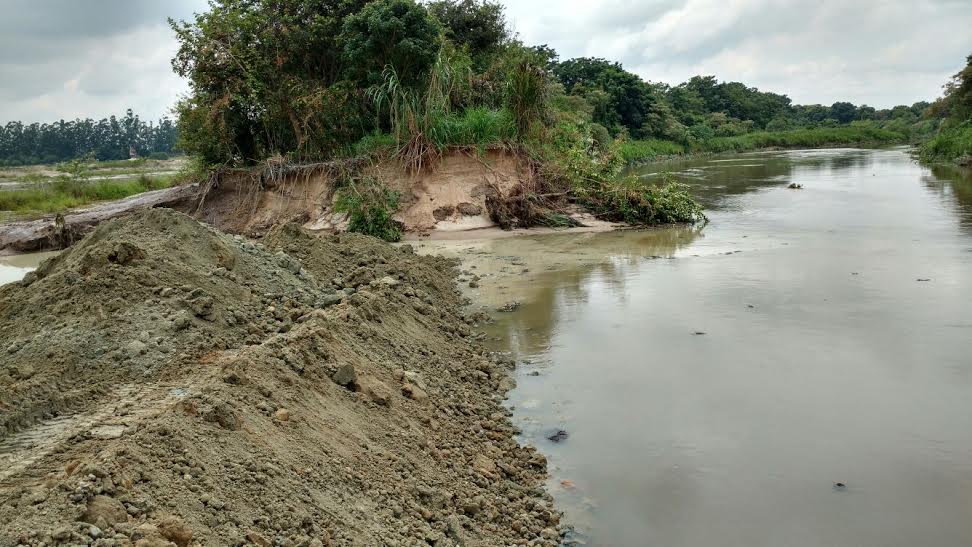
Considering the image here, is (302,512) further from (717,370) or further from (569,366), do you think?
(717,370)

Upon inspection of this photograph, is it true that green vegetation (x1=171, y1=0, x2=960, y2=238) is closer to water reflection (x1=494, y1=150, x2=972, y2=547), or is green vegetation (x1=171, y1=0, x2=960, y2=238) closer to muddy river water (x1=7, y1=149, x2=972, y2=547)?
muddy river water (x1=7, y1=149, x2=972, y2=547)

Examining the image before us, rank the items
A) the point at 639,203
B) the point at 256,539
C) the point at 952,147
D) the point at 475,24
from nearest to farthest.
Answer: the point at 256,539 < the point at 639,203 < the point at 475,24 < the point at 952,147

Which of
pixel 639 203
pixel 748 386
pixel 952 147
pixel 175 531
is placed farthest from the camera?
pixel 952 147

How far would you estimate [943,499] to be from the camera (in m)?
3.89

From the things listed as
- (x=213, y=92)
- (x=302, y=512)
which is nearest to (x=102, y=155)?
(x=213, y=92)

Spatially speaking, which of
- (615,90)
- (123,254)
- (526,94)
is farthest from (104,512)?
(615,90)

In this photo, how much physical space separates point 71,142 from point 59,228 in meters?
63.5

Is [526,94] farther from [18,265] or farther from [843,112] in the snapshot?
[843,112]

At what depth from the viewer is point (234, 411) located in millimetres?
3506

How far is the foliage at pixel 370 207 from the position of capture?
511 inches

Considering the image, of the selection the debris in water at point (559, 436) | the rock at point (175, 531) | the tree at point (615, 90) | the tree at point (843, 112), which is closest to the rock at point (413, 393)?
the debris in water at point (559, 436)

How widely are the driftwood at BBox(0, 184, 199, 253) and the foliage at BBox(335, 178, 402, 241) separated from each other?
3.75 meters

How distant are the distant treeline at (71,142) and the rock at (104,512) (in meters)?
68.6

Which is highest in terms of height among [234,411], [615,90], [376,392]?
[615,90]
